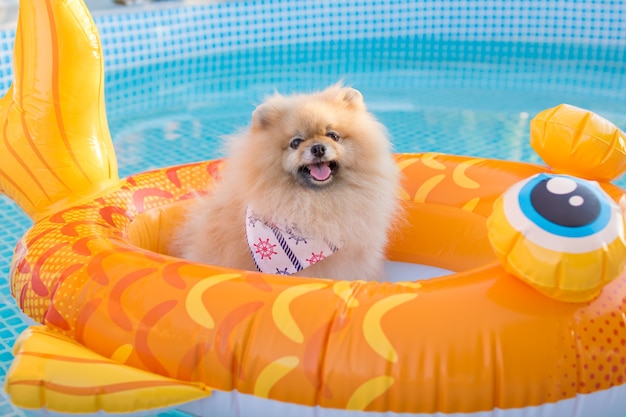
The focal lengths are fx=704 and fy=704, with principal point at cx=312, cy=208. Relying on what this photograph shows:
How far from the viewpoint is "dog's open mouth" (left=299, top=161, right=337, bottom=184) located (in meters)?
2.15

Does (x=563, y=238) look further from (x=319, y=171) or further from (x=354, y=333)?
(x=319, y=171)

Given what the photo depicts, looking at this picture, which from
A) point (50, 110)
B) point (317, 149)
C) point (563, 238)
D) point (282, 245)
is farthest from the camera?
point (50, 110)

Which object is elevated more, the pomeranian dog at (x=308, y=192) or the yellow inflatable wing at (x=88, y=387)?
the pomeranian dog at (x=308, y=192)

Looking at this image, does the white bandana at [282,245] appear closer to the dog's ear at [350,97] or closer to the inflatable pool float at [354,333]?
the inflatable pool float at [354,333]

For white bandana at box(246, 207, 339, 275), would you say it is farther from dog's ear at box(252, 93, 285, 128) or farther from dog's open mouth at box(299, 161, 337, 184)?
dog's ear at box(252, 93, 285, 128)

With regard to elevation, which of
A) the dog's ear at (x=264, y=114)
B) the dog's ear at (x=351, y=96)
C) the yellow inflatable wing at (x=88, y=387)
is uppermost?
the dog's ear at (x=351, y=96)

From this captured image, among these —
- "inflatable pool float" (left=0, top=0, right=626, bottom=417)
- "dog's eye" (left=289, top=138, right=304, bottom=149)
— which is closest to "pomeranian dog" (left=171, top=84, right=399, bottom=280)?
"dog's eye" (left=289, top=138, right=304, bottom=149)

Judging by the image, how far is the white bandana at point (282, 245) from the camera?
86.1 inches

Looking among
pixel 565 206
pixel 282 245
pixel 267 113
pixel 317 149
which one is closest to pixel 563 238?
pixel 565 206

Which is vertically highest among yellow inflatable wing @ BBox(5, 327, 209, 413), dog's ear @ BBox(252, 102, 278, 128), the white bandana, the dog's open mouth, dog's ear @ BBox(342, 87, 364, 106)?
dog's ear @ BBox(342, 87, 364, 106)

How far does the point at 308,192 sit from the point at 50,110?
1099 mm

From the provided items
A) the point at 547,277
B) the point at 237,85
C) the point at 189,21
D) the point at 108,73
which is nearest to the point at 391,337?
the point at 547,277

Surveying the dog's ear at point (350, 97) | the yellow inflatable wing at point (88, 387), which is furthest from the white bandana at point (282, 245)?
the yellow inflatable wing at point (88, 387)

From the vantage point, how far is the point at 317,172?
216 cm
